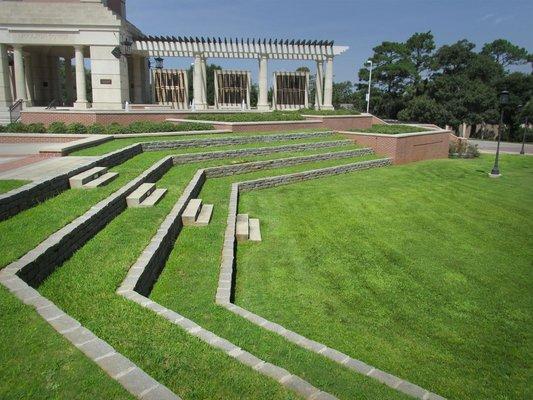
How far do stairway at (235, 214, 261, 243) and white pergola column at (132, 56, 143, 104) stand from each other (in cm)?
2749

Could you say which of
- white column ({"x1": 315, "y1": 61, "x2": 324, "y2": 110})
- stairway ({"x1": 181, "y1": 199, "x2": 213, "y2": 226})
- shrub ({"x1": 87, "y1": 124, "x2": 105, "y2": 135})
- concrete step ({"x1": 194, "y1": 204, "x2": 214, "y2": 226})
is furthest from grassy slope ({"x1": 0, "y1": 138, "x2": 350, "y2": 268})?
white column ({"x1": 315, "y1": 61, "x2": 324, "y2": 110})

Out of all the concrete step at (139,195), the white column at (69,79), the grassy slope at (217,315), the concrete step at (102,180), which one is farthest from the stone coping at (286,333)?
the white column at (69,79)

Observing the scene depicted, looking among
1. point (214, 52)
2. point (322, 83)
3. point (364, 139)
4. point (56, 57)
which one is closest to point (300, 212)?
point (364, 139)

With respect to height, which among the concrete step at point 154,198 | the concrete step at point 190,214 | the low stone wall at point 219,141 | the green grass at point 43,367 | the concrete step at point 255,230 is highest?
the low stone wall at point 219,141

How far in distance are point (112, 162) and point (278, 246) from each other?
6.03 metres

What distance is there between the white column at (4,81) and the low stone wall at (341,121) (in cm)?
2011

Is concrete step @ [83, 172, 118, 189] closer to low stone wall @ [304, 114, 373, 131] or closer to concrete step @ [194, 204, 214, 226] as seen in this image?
concrete step @ [194, 204, 214, 226]

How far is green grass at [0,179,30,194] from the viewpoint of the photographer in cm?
782

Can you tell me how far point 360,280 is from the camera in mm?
8117

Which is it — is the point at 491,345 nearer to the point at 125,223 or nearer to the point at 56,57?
the point at 125,223

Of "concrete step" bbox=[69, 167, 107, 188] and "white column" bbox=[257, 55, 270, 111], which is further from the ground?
"white column" bbox=[257, 55, 270, 111]

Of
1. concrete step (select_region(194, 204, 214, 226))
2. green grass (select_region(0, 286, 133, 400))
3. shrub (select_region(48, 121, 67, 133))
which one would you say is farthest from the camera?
shrub (select_region(48, 121, 67, 133))

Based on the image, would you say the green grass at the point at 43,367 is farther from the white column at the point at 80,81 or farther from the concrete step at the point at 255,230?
the white column at the point at 80,81

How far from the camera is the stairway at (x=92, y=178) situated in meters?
9.52
